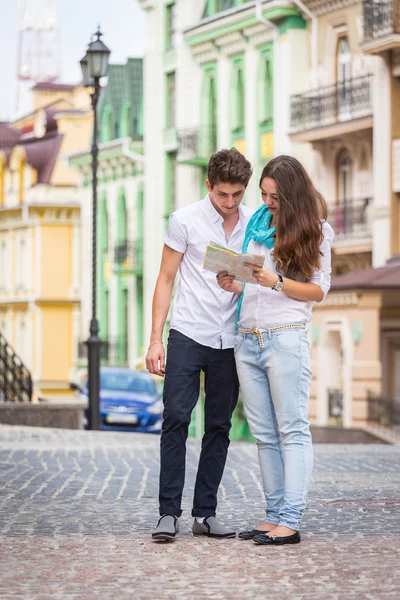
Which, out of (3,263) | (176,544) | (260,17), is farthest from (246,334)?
(3,263)

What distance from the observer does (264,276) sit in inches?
354

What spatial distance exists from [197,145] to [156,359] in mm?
41925

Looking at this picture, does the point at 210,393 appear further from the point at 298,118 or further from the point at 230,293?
the point at 298,118

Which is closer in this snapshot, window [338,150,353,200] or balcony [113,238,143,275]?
window [338,150,353,200]

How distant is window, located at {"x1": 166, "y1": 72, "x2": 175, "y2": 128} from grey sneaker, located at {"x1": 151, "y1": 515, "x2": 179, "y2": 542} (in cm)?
4521

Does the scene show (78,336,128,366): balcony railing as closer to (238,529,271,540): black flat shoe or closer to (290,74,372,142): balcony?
(290,74,372,142): balcony

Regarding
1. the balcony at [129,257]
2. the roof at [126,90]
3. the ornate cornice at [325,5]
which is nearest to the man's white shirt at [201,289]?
the ornate cornice at [325,5]

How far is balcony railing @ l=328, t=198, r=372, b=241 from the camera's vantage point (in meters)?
40.7

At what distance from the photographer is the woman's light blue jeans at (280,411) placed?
9242 millimetres

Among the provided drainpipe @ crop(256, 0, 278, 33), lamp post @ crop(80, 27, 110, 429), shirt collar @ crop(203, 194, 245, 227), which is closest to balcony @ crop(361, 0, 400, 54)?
drainpipe @ crop(256, 0, 278, 33)

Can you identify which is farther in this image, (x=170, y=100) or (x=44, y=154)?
(x=44, y=154)

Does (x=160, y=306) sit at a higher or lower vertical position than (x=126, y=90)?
lower

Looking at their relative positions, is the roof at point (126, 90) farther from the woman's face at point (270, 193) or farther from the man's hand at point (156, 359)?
the woman's face at point (270, 193)

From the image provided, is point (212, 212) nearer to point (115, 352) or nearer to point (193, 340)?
point (193, 340)
